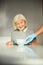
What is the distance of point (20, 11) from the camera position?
3.91 ft

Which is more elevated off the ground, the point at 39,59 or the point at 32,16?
the point at 32,16

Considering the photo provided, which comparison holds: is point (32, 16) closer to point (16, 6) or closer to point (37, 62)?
point (16, 6)

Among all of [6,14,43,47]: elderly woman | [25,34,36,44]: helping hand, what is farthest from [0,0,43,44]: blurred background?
[25,34,36,44]: helping hand

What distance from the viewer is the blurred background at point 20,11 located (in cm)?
116

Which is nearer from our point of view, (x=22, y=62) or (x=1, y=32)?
(x=22, y=62)

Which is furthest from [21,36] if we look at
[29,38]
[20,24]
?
[20,24]

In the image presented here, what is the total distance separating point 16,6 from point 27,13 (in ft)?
0.33

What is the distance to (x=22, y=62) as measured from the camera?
1.03ft

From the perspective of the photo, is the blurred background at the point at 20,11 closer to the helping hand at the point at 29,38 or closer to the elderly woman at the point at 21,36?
the elderly woman at the point at 21,36

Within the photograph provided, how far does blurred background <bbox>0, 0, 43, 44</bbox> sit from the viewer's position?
1.16 meters

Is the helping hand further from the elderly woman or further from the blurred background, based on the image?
the blurred background

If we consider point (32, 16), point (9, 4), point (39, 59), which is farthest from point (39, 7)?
point (39, 59)

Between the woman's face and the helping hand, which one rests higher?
the woman's face

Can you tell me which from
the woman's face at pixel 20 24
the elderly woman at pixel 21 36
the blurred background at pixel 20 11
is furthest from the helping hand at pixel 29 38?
the blurred background at pixel 20 11
